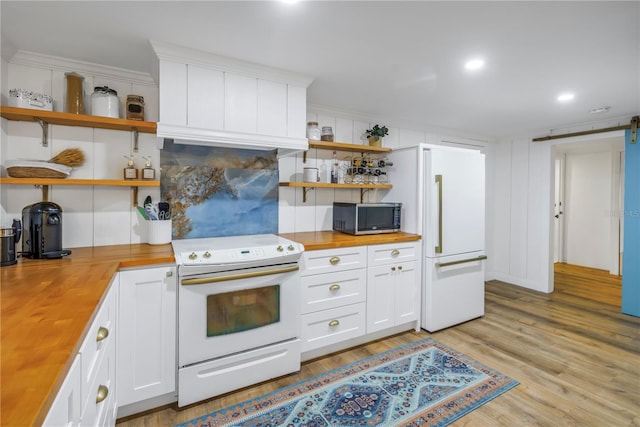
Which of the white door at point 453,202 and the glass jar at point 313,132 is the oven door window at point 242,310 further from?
the white door at point 453,202

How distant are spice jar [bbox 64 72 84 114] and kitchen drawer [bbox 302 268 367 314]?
193 centimetres

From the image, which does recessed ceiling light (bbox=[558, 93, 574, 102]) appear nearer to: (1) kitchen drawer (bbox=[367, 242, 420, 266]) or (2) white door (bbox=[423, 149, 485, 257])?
(2) white door (bbox=[423, 149, 485, 257])

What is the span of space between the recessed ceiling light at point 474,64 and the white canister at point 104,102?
97.1 inches

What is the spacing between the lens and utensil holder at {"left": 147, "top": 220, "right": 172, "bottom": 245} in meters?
2.24

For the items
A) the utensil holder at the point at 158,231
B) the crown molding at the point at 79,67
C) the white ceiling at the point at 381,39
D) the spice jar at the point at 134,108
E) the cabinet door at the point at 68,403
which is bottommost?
the cabinet door at the point at 68,403

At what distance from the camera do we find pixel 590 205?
558 centimetres

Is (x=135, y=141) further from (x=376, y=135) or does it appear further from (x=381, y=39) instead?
(x=376, y=135)

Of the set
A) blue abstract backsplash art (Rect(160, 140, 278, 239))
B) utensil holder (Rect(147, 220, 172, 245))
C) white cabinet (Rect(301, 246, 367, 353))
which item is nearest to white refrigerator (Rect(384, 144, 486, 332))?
white cabinet (Rect(301, 246, 367, 353))

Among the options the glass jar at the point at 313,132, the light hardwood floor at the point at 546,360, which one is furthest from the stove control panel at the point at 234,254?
the glass jar at the point at 313,132

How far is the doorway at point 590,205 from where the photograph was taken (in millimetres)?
5176

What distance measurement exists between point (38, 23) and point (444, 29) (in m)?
2.27

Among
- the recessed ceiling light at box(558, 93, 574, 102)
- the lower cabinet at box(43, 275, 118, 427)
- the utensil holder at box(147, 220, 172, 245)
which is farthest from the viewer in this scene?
the recessed ceiling light at box(558, 93, 574, 102)

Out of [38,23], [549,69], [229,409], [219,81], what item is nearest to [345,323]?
[229,409]

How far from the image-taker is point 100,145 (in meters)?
2.22
